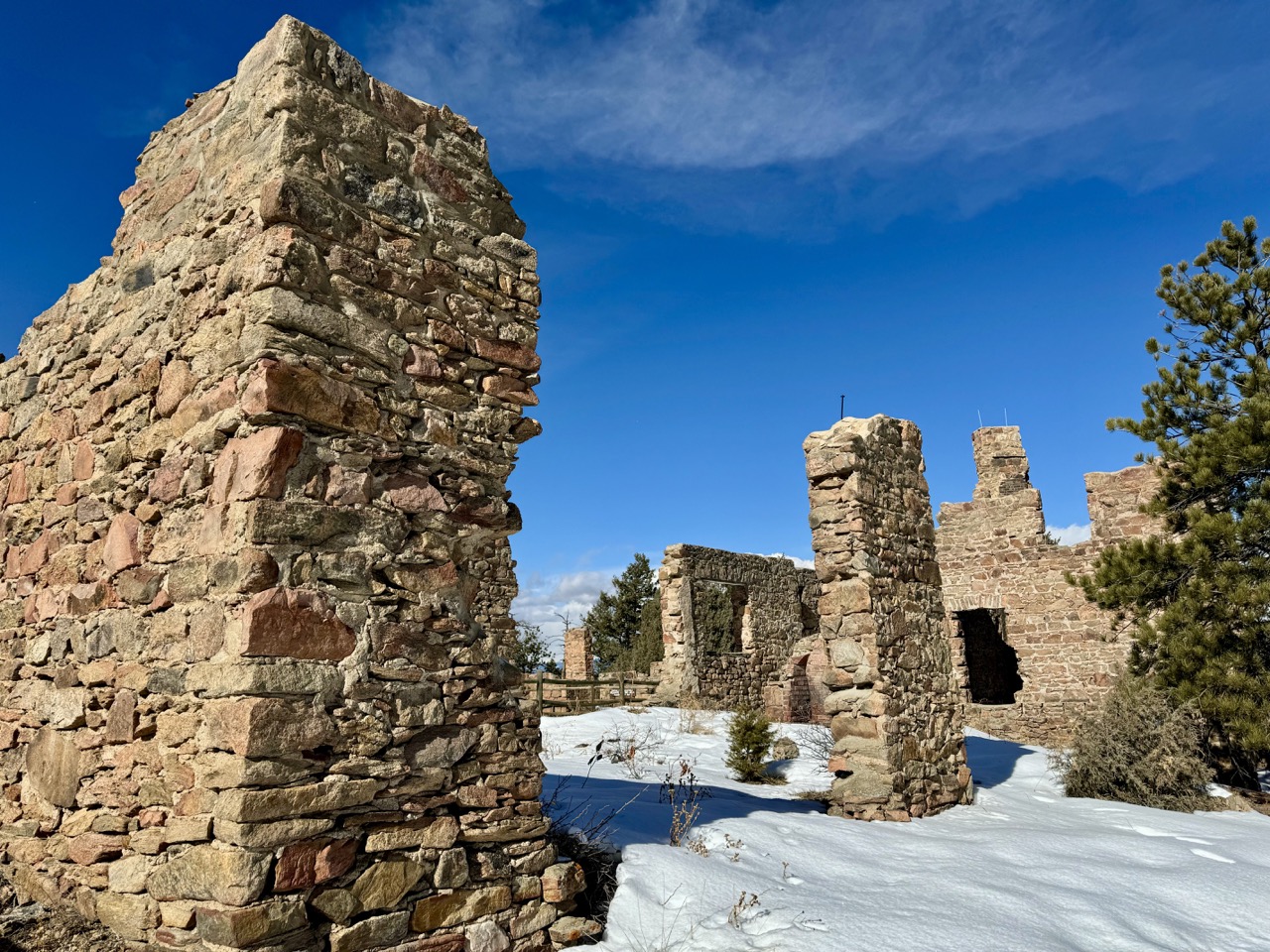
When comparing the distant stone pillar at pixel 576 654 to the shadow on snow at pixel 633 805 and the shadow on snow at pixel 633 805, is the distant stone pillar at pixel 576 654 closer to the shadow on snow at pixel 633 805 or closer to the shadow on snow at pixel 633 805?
the shadow on snow at pixel 633 805

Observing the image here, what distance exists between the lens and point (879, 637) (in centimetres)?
767

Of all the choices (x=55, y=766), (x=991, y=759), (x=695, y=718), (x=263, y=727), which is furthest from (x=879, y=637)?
(x=695, y=718)

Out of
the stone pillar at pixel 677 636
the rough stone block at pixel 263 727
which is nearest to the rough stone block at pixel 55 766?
the rough stone block at pixel 263 727

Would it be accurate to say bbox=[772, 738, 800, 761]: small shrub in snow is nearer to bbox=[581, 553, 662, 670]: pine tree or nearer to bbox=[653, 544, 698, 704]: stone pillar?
bbox=[653, 544, 698, 704]: stone pillar

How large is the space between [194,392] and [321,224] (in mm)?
895

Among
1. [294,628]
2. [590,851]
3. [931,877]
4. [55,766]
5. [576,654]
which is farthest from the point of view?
[576,654]

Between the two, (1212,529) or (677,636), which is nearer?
(1212,529)

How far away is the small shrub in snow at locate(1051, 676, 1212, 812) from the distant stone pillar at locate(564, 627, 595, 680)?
12091 mm

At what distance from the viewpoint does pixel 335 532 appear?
347 cm

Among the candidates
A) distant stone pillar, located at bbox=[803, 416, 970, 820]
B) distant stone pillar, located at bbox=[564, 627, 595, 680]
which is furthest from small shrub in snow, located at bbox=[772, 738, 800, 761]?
distant stone pillar, located at bbox=[564, 627, 595, 680]

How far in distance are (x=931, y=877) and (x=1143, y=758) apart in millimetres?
4903

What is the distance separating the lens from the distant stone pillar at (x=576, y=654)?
65.1 feet

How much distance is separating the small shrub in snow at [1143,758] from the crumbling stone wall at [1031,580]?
4911 mm

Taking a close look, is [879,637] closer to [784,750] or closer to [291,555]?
[784,750]
